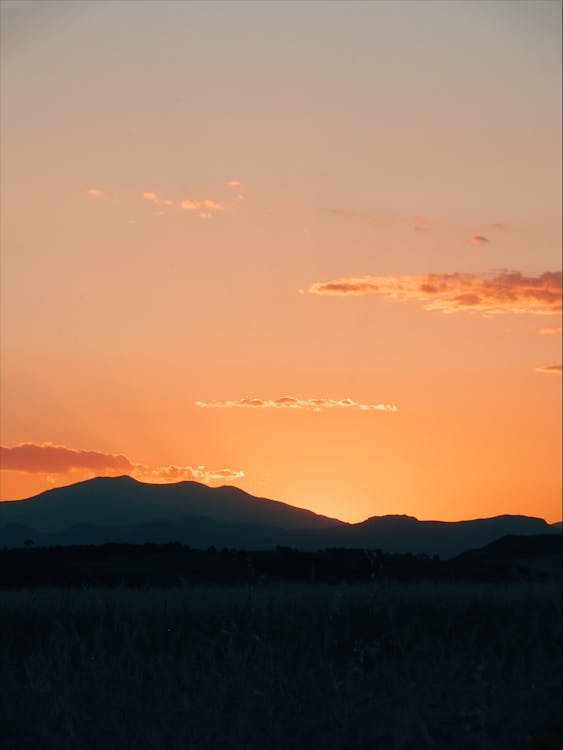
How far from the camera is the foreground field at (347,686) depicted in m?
5.74

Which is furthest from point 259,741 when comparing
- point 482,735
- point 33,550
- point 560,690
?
point 33,550

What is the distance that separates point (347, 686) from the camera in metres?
6.91

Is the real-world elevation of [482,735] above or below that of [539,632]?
below

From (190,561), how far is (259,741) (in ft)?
86.6

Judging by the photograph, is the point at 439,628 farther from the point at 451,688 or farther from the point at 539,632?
the point at 539,632

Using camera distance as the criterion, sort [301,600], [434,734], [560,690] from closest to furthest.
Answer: [560,690] < [434,734] < [301,600]

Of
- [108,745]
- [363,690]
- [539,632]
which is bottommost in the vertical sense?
[108,745]

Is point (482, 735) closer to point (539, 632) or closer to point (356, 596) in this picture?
point (539, 632)

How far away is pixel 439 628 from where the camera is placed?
23.7ft

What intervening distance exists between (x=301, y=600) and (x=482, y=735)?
585cm

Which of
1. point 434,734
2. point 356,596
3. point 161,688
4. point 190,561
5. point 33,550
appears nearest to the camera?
point 434,734

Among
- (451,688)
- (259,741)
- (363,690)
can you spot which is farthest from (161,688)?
(451,688)

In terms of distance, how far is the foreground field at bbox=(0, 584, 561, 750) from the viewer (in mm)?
5742

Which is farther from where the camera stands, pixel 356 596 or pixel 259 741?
pixel 356 596
